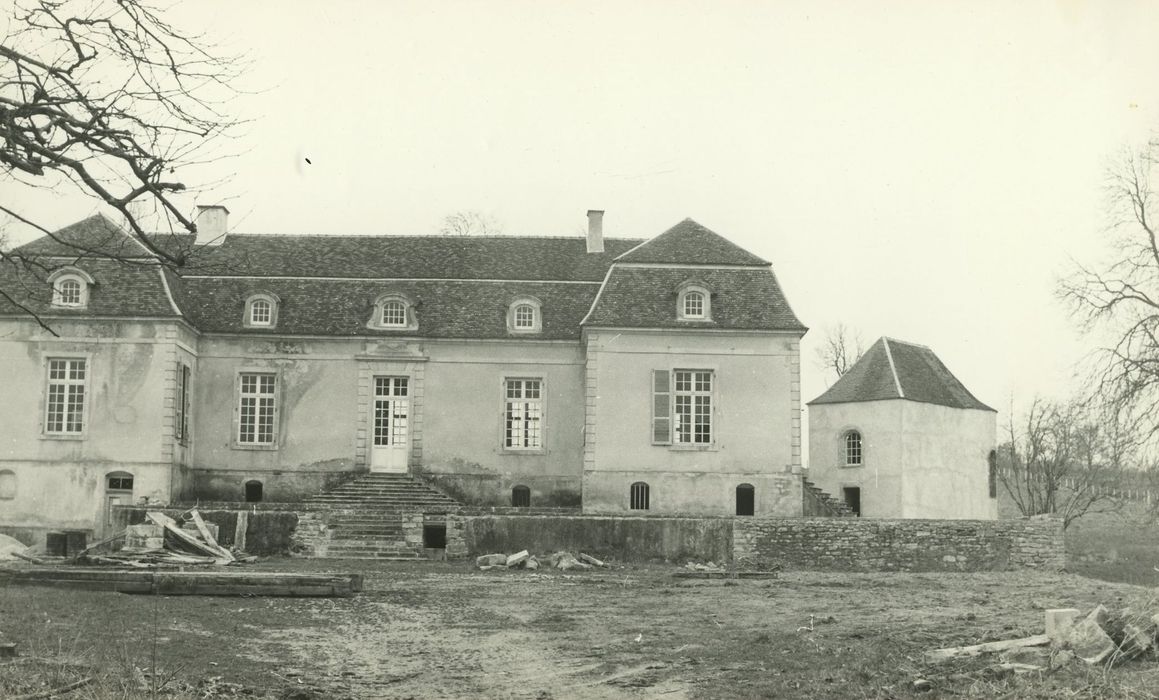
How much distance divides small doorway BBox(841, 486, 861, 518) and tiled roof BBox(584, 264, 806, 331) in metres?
6.75

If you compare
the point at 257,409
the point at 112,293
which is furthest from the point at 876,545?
the point at 112,293

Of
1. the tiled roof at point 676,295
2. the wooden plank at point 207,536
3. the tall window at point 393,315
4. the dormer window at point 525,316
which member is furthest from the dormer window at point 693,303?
the wooden plank at point 207,536

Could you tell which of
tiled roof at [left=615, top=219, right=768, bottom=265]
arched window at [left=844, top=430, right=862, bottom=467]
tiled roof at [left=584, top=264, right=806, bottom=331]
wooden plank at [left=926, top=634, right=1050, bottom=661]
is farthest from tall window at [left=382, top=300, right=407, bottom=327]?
wooden plank at [left=926, top=634, right=1050, bottom=661]

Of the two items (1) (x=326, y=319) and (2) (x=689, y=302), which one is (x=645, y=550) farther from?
(1) (x=326, y=319)

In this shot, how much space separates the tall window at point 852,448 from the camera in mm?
35000

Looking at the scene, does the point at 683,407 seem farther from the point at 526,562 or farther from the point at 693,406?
the point at 526,562

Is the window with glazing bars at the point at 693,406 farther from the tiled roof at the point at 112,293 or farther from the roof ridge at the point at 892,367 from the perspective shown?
the tiled roof at the point at 112,293

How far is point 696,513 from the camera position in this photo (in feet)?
98.4

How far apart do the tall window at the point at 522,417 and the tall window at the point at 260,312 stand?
6.74m

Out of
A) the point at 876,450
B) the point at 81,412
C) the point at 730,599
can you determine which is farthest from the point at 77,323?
the point at 876,450

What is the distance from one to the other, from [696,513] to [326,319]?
1124 cm

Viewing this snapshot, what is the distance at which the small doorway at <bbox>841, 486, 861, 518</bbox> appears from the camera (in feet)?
114

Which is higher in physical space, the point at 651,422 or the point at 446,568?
the point at 651,422

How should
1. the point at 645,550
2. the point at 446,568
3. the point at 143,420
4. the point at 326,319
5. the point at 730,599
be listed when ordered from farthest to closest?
1. the point at 326,319
2. the point at 143,420
3. the point at 645,550
4. the point at 446,568
5. the point at 730,599
